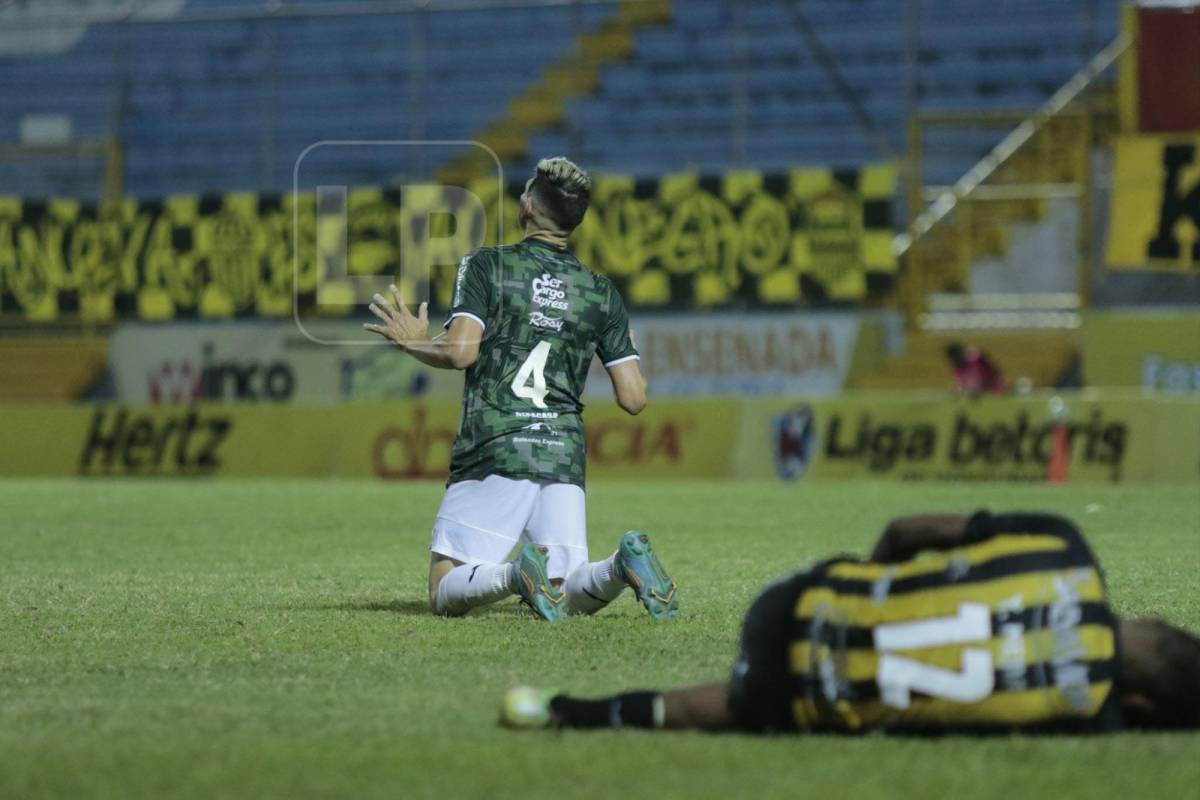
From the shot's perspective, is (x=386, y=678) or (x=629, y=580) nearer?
(x=386, y=678)

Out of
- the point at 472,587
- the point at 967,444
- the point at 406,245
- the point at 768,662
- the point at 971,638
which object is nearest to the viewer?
the point at 971,638

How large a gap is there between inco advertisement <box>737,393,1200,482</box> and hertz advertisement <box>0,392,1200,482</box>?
0.01m

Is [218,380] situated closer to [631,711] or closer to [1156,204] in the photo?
[1156,204]

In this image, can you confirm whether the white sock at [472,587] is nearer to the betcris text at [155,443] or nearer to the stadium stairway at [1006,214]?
the stadium stairway at [1006,214]

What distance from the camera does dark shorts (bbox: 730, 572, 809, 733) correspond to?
518 centimetres

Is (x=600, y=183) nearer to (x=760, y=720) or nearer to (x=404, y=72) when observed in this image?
(x=404, y=72)

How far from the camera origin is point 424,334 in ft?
26.2

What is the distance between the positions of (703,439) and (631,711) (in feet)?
58.3

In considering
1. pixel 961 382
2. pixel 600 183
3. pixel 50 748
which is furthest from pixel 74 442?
pixel 50 748

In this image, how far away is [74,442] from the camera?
26.1m

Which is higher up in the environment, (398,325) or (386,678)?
(398,325)

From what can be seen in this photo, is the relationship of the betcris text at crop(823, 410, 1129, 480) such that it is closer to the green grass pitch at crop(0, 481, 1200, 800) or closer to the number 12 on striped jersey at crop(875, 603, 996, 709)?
the green grass pitch at crop(0, 481, 1200, 800)

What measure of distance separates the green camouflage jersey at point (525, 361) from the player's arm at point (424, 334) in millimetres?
81

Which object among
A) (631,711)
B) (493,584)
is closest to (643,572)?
(493,584)
